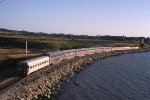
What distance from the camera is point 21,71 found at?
5188 centimetres

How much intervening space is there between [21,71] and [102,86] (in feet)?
53.3

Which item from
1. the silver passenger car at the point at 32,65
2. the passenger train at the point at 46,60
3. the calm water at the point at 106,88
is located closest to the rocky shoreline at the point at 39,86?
the silver passenger car at the point at 32,65

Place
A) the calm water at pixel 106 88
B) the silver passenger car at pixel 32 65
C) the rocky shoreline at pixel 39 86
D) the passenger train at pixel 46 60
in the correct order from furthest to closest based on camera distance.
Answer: the passenger train at pixel 46 60, the silver passenger car at pixel 32 65, the calm water at pixel 106 88, the rocky shoreline at pixel 39 86

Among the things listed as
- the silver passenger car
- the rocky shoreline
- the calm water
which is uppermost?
the silver passenger car

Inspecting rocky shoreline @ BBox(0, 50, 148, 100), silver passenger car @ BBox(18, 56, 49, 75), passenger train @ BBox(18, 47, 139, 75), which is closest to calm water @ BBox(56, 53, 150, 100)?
rocky shoreline @ BBox(0, 50, 148, 100)

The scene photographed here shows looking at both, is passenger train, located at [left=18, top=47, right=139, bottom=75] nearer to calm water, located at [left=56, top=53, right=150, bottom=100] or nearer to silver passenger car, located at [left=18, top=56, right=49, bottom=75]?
silver passenger car, located at [left=18, top=56, right=49, bottom=75]

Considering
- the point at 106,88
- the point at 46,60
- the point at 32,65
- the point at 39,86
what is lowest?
the point at 106,88

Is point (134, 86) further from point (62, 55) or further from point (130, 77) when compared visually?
point (62, 55)

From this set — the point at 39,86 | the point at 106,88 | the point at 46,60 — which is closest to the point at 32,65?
the point at 39,86

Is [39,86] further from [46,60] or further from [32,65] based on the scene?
[46,60]

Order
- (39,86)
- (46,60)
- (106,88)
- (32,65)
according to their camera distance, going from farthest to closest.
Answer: (46,60)
(106,88)
(32,65)
(39,86)

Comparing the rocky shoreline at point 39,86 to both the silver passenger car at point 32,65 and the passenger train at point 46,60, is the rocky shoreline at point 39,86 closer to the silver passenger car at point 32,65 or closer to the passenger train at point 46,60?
the silver passenger car at point 32,65

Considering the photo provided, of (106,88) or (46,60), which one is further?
(46,60)

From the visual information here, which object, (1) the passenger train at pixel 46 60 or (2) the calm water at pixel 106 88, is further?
(1) the passenger train at pixel 46 60
